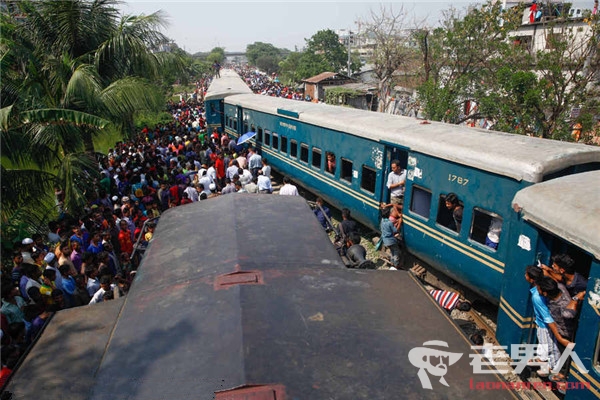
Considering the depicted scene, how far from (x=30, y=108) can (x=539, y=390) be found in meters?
9.16

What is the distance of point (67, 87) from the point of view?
30.6 feet

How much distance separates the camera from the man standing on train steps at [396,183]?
29.7 ft

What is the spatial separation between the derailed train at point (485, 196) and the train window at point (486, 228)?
0.06ft

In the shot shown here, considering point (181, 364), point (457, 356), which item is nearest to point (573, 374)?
point (457, 356)

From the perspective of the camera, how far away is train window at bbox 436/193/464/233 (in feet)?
24.1

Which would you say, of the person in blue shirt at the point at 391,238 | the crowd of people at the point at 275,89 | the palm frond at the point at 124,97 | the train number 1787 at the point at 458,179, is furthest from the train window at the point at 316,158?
the crowd of people at the point at 275,89

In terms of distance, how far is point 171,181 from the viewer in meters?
12.0

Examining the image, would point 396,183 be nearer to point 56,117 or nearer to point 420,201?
point 420,201

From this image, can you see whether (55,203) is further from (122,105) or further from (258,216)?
(258,216)

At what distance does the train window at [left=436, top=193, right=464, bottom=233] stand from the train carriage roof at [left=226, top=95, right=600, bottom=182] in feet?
2.15

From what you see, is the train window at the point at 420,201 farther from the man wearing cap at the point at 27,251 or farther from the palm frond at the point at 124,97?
the man wearing cap at the point at 27,251

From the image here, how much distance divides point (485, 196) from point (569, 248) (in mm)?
1650

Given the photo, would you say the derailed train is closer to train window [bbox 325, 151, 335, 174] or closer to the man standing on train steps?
train window [bbox 325, 151, 335, 174]

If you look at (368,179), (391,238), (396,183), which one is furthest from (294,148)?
(391,238)
